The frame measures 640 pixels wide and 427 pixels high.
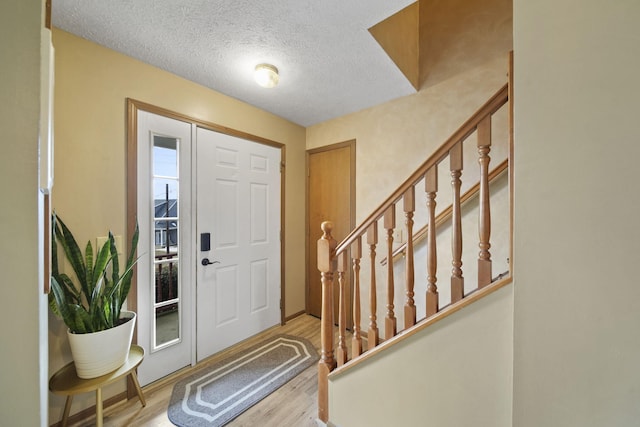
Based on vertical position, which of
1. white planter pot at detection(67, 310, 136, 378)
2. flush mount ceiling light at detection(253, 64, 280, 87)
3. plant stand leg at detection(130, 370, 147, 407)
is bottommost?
plant stand leg at detection(130, 370, 147, 407)

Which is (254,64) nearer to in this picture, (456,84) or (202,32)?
(202,32)

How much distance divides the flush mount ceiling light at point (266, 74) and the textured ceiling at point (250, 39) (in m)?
0.04

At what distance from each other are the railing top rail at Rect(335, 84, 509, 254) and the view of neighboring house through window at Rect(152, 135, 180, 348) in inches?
55.5

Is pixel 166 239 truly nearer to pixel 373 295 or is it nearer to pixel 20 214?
pixel 20 214

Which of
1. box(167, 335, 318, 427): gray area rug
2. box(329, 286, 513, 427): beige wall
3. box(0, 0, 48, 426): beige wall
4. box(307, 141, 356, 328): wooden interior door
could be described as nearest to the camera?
box(0, 0, 48, 426): beige wall

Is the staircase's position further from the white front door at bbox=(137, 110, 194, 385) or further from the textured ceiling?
the white front door at bbox=(137, 110, 194, 385)

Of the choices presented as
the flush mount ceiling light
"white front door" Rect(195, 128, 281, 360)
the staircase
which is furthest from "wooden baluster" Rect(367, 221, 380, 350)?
"white front door" Rect(195, 128, 281, 360)

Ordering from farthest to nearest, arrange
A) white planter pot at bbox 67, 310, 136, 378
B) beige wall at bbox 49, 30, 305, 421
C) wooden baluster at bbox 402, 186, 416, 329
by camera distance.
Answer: beige wall at bbox 49, 30, 305, 421
white planter pot at bbox 67, 310, 136, 378
wooden baluster at bbox 402, 186, 416, 329

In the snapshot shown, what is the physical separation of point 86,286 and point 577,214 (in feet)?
7.51

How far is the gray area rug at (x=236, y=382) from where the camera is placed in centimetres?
155

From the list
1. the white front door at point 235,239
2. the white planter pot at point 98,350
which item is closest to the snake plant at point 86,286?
the white planter pot at point 98,350

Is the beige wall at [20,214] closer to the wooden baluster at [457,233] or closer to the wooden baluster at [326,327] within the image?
the wooden baluster at [326,327]

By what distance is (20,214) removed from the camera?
723 mm

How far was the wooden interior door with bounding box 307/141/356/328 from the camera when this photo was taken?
103 inches
